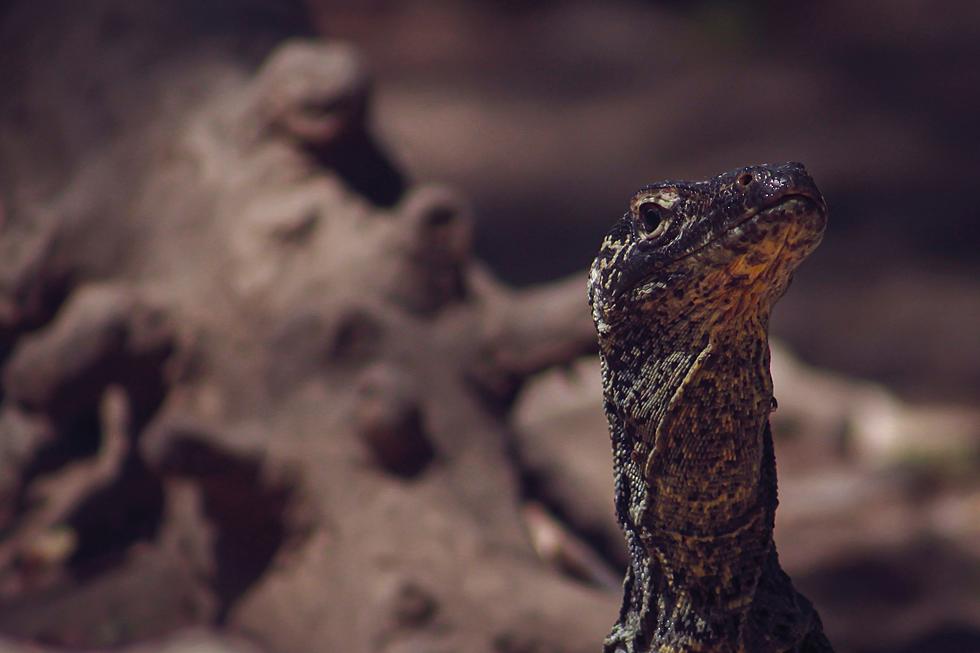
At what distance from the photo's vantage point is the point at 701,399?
177cm

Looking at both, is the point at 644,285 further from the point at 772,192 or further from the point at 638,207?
the point at 772,192

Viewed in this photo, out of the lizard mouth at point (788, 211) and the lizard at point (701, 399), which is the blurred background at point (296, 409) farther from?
the lizard mouth at point (788, 211)

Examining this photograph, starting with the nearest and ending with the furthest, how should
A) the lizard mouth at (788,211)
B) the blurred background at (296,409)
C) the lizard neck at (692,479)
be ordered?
the lizard mouth at (788,211) → the lizard neck at (692,479) → the blurred background at (296,409)

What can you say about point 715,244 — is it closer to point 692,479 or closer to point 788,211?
point 788,211

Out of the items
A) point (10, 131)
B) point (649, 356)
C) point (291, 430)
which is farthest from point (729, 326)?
point (10, 131)

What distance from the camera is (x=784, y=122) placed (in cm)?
835

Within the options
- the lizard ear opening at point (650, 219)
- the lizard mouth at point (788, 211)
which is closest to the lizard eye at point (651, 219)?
the lizard ear opening at point (650, 219)

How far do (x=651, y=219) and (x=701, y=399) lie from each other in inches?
11.2

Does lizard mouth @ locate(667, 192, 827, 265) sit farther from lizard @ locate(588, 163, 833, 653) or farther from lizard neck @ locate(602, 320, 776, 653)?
lizard neck @ locate(602, 320, 776, 653)

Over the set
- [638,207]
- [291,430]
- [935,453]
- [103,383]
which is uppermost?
[638,207]

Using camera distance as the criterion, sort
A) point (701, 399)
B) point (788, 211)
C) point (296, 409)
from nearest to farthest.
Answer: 1. point (788, 211)
2. point (701, 399)
3. point (296, 409)

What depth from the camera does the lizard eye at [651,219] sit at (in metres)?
1.81

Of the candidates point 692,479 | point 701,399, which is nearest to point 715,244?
point 701,399

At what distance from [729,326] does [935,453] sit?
4164 mm
